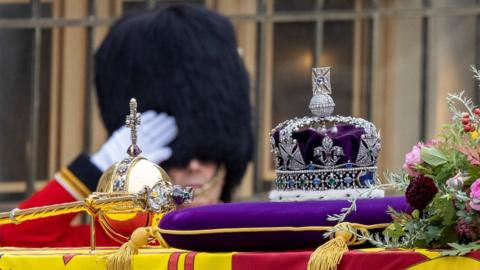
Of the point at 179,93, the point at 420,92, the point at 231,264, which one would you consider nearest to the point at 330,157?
the point at 231,264

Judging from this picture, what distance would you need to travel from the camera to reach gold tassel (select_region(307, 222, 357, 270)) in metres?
3.02

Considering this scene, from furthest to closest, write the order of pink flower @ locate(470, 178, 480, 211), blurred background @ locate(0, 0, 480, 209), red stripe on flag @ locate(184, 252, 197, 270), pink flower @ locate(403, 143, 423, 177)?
1. blurred background @ locate(0, 0, 480, 209)
2. red stripe on flag @ locate(184, 252, 197, 270)
3. pink flower @ locate(403, 143, 423, 177)
4. pink flower @ locate(470, 178, 480, 211)

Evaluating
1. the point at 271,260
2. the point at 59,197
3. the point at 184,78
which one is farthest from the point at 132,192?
the point at 184,78

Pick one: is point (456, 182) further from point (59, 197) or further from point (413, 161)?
point (59, 197)

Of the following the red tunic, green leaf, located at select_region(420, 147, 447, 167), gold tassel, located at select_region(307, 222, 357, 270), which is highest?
green leaf, located at select_region(420, 147, 447, 167)

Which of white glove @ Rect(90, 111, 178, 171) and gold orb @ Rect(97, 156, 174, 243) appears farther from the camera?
white glove @ Rect(90, 111, 178, 171)

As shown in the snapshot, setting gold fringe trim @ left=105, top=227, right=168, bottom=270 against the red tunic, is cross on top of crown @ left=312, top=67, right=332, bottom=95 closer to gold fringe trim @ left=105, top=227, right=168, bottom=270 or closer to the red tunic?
gold fringe trim @ left=105, top=227, right=168, bottom=270

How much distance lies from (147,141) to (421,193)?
230 cm

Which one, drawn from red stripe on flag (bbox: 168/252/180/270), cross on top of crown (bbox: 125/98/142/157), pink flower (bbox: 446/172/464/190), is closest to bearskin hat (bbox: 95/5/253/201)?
cross on top of crown (bbox: 125/98/142/157)

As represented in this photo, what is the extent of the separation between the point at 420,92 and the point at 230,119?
373cm

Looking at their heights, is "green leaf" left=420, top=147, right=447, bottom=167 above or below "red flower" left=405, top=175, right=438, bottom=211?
above

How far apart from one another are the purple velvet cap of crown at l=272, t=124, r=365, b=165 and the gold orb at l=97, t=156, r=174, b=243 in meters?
0.35

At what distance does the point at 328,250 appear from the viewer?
304cm

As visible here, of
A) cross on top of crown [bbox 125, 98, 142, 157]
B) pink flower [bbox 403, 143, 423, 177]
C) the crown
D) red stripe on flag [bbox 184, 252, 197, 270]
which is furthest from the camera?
cross on top of crown [bbox 125, 98, 142, 157]
